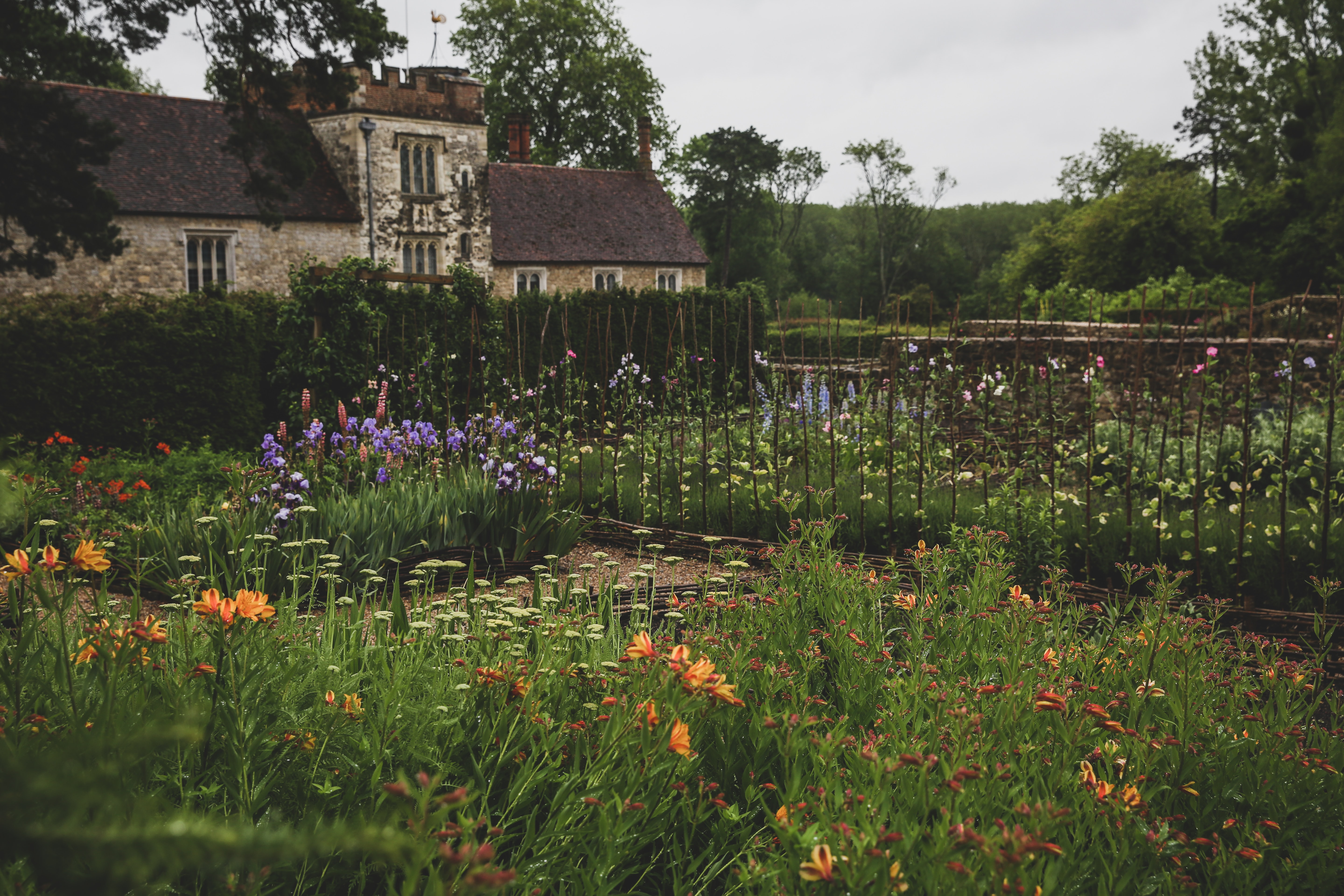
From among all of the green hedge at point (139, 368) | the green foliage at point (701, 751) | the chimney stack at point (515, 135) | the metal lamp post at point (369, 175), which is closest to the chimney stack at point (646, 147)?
the chimney stack at point (515, 135)

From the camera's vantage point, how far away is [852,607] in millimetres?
3080

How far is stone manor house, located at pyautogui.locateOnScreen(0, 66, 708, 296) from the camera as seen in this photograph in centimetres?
2162

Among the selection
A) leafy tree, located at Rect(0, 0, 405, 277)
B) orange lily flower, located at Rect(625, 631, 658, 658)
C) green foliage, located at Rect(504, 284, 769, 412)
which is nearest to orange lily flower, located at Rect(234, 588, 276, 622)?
orange lily flower, located at Rect(625, 631, 658, 658)

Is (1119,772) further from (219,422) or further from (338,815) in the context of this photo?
(219,422)

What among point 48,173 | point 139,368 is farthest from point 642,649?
point 139,368

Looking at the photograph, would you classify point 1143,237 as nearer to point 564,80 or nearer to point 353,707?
point 564,80

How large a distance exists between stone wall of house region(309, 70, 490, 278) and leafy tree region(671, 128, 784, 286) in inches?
674

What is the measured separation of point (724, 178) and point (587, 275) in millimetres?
16128

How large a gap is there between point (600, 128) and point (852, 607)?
36.0 meters

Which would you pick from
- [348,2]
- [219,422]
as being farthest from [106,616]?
[219,422]

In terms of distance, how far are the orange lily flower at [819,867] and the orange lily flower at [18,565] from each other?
155 cm

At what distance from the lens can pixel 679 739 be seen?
175cm

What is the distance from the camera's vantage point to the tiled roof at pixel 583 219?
29.5 m

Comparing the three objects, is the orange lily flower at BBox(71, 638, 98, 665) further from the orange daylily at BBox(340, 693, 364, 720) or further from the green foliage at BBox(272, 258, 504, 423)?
the green foliage at BBox(272, 258, 504, 423)
